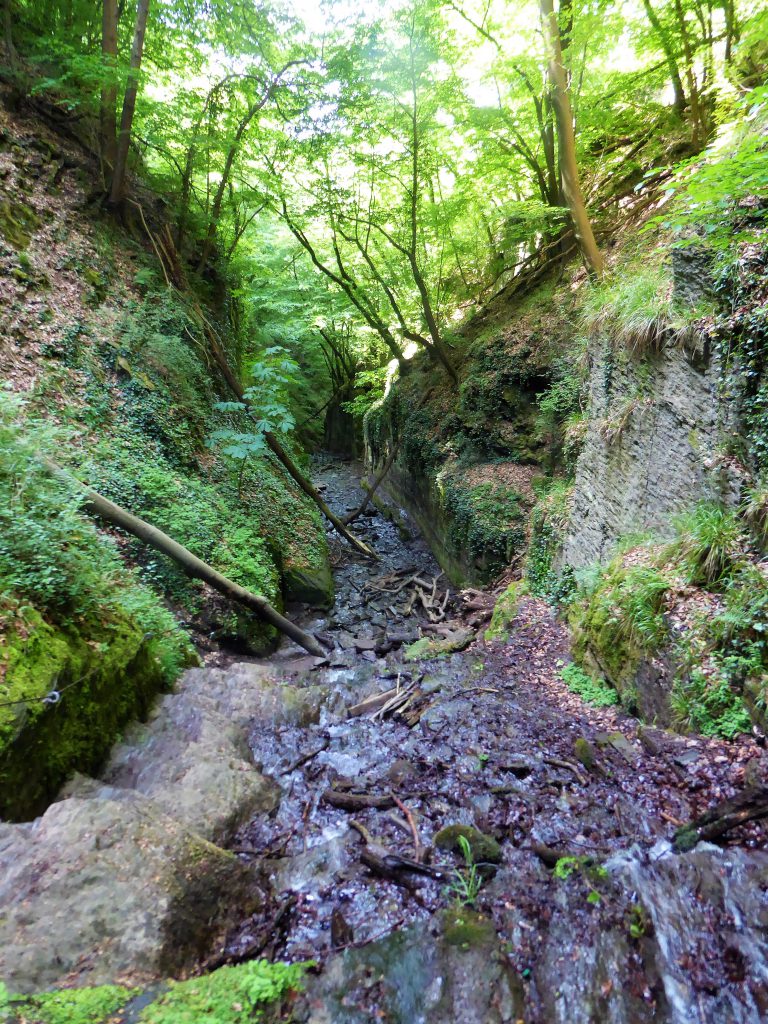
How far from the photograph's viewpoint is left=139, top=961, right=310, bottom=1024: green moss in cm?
224

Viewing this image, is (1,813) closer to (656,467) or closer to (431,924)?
(431,924)

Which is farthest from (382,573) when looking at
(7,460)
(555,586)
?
(7,460)

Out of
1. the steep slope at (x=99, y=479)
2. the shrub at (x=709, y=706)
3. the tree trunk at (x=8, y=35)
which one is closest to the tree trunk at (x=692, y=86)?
the shrub at (x=709, y=706)

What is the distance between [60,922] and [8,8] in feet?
55.7

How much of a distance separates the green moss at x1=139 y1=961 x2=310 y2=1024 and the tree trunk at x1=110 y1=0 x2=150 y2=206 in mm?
12302

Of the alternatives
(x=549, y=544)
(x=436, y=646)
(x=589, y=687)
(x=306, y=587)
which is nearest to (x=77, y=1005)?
(x=589, y=687)

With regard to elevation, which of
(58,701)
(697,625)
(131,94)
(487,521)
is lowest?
(58,701)

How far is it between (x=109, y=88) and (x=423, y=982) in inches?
569

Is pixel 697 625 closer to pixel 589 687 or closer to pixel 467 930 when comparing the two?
pixel 589 687

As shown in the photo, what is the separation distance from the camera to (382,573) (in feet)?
43.6

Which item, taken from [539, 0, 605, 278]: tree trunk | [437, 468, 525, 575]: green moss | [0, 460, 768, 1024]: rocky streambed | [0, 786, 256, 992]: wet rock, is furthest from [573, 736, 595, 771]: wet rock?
[539, 0, 605, 278]: tree trunk

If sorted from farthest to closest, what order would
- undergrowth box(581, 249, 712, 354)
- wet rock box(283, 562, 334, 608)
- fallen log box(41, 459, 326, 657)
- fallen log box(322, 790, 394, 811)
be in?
wet rock box(283, 562, 334, 608) → fallen log box(41, 459, 326, 657) → undergrowth box(581, 249, 712, 354) → fallen log box(322, 790, 394, 811)

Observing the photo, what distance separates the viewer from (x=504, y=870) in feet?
11.2

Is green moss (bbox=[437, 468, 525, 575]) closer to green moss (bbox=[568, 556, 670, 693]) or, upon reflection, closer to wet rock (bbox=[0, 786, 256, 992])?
green moss (bbox=[568, 556, 670, 693])
